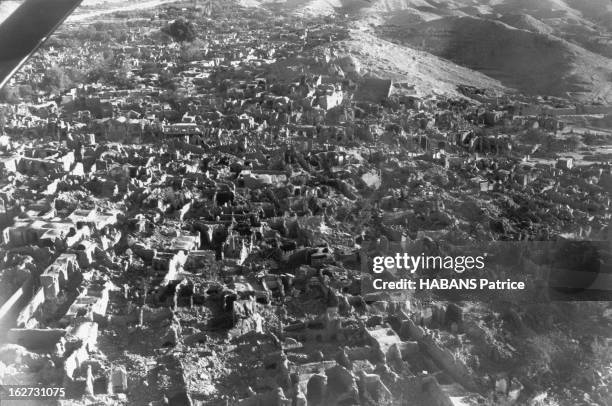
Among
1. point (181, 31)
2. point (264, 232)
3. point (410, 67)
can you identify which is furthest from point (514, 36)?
point (264, 232)

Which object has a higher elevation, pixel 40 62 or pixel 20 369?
pixel 20 369

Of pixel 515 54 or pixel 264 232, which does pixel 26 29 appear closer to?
pixel 264 232

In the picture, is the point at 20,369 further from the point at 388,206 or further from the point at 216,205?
the point at 388,206

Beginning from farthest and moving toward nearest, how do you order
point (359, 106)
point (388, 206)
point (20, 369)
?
point (359, 106)
point (388, 206)
point (20, 369)

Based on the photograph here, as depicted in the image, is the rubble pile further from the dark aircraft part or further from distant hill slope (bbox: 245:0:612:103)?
distant hill slope (bbox: 245:0:612:103)

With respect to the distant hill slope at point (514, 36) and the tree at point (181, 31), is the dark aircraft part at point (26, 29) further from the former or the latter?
the tree at point (181, 31)

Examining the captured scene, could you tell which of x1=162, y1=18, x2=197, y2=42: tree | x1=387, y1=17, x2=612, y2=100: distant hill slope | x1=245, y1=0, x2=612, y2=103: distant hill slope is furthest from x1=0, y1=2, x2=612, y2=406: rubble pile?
x1=162, y1=18, x2=197, y2=42: tree

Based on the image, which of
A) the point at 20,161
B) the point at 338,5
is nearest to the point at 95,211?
the point at 20,161
